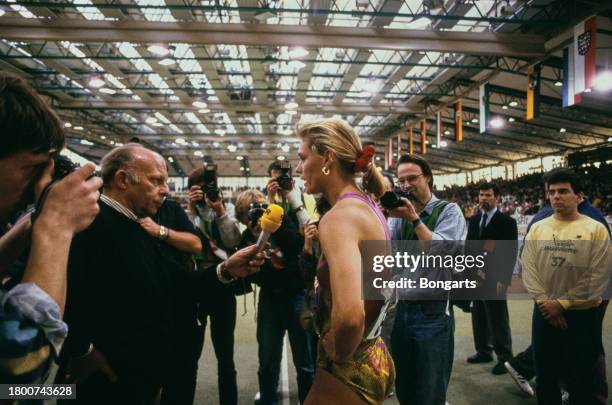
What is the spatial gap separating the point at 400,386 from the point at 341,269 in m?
1.38

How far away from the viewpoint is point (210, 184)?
3.09m

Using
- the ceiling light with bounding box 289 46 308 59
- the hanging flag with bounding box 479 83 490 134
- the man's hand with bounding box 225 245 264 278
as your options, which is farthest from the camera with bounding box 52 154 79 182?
the hanging flag with bounding box 479 83 490 134

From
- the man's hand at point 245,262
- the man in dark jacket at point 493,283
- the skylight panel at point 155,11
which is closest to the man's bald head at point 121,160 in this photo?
the man's hand at point 245,262

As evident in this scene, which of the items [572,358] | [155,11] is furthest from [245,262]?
[155,11]

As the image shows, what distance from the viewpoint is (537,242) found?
2.78 meters

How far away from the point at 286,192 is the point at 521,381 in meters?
2.58

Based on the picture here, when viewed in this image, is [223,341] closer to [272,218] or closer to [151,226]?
[151,226]

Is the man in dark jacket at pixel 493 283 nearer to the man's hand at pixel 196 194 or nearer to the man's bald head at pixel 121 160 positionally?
the man's hand at pixel 196 194

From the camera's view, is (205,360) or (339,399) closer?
(339,399)

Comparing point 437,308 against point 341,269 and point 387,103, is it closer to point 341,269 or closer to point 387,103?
point 341,269

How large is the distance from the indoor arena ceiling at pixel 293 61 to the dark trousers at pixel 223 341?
4.79ft

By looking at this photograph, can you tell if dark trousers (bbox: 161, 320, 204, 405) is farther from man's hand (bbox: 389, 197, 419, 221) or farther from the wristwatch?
man's hand (bbox: 389, 197, 419, 221)

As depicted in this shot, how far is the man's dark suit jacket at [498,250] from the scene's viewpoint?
409 centimetres

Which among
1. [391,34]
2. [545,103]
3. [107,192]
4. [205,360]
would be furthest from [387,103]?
[107,192]
